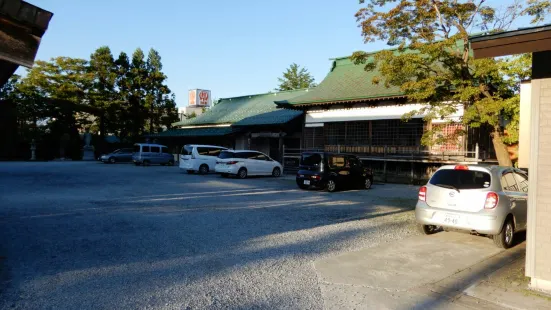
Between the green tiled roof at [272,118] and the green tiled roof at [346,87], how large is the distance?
1701 millimetres

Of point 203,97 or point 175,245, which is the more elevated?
point 203,97

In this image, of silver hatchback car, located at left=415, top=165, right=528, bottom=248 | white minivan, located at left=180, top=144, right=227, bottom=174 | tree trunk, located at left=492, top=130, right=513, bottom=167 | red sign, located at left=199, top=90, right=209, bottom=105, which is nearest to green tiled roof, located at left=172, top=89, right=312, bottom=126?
white minivan, located at left=180, top=144, right=227, bottom=174

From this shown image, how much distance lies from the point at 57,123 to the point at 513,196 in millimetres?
43938

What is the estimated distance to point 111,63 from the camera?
4353 centimetres

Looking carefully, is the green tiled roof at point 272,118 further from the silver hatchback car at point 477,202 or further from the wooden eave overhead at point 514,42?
the wooden eave overhead at point 514,42

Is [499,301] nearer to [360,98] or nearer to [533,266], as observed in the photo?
[533,266]

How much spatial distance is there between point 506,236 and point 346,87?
17.9 m

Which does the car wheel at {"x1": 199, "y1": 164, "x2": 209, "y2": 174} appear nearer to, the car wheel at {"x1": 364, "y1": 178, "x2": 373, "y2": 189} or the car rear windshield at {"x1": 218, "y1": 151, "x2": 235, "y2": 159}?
the car rear windshield at {"x1": 218, "y1": 151, "x2": 235, "y2": 159}

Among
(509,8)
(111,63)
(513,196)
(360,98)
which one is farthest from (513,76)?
(111,63)

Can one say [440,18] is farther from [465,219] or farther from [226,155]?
[226,155]

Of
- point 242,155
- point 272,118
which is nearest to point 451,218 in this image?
point 242,155

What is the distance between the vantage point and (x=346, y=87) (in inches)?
944

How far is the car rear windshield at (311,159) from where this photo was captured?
15.7 meters

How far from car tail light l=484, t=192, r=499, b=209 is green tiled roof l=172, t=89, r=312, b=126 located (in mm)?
22711
